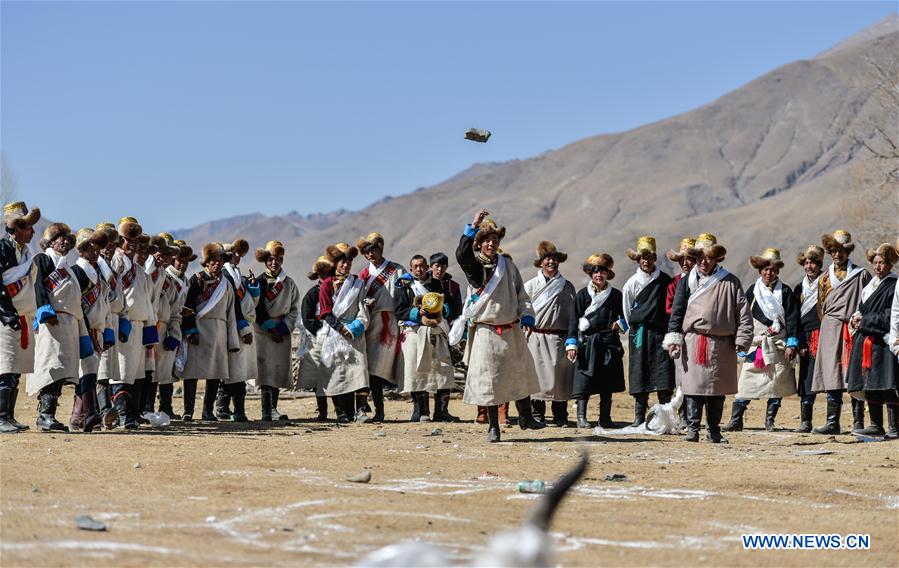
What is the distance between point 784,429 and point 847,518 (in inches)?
280

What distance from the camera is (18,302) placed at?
11336mm

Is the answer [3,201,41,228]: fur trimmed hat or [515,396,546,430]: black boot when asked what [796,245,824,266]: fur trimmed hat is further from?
[3,201,41,228]: fur trimmed hat

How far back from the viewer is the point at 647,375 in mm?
13539

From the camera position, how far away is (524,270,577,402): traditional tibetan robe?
46.0 feet

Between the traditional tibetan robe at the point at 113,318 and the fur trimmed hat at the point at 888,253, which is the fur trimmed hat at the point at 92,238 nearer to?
the traditional tibetan robe at the point at 113,318

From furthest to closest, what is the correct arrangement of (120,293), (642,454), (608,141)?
(608,141), (120,293), (642,454)

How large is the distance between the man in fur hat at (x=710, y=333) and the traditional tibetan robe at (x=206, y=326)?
204 inches

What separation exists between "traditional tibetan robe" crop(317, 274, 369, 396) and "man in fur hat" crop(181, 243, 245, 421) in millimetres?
1137

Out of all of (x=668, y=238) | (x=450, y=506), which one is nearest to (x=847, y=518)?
(x=450, y=506)

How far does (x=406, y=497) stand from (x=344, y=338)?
→ 718 centimetres

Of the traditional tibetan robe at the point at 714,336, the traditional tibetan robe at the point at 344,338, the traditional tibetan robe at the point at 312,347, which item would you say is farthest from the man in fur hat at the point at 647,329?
the traditional tibetan robe at the point at 312,347

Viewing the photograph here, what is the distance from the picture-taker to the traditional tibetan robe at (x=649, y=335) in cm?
1345

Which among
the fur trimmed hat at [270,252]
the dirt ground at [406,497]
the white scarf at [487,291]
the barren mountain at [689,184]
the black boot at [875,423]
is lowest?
the dirt ground at [406,497]

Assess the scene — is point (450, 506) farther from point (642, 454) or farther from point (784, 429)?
point (784, 429)
